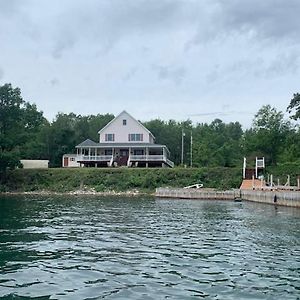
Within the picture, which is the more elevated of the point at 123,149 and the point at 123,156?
the point at 123,149

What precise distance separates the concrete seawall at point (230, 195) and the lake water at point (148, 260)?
15.7 meters

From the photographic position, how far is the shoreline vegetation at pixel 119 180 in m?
60.5

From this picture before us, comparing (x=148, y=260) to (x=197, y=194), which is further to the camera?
(x=197, y=194)

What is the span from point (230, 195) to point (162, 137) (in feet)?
182

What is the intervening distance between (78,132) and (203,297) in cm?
9171

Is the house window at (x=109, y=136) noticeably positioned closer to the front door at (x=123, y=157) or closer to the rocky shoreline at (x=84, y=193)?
the front door at (x=123, y=157)

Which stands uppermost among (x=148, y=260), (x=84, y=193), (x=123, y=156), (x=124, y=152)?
(x=124, y=152)

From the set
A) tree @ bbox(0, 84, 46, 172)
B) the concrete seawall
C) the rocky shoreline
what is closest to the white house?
tree @ bbox(0, 84, 46, 172)

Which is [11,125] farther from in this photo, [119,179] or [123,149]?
[119,179]

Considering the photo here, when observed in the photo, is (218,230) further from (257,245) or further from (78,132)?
(78,132)

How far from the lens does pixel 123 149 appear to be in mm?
74250

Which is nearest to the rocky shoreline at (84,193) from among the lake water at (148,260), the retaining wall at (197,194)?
the retaining wall at (197,194)

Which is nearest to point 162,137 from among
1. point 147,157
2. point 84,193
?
point 147,157

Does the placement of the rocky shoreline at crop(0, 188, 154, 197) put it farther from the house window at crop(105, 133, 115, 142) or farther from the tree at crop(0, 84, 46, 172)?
the house window at crop(105, 133, 115, 142)
